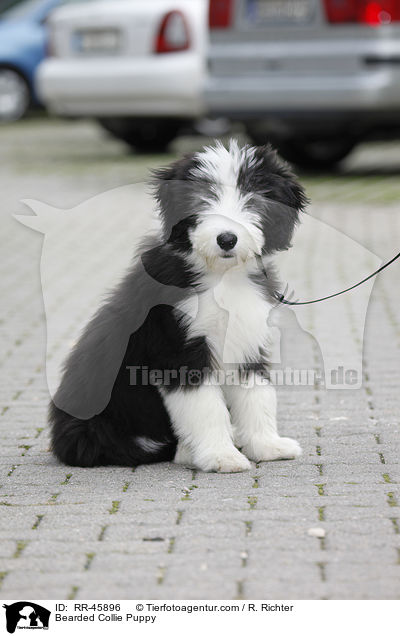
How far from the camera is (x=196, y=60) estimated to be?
13164 millimetres

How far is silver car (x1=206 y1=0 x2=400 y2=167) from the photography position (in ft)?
37.4

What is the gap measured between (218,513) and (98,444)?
2.51ft

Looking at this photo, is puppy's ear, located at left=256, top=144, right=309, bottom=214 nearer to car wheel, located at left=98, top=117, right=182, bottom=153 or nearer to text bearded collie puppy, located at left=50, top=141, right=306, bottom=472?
text bearded collie puppy, located at left=50, top=141, right=306, bottom=472

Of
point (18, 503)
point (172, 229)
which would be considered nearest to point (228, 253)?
point (172, 229)

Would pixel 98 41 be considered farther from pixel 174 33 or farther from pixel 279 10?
pixel 279 10

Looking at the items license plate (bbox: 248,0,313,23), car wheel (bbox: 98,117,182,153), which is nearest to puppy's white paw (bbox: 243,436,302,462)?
license plate (bbox: 248,0,313,23)

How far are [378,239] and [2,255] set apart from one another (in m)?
3.29

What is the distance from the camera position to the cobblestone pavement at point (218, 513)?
140 inches

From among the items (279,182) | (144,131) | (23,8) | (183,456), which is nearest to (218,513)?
(183,456)

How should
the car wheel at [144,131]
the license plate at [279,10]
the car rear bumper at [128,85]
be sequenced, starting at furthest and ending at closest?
the car wheel at [144,131] < the car rear bumper at [128,85] < the license plate at [279,10]

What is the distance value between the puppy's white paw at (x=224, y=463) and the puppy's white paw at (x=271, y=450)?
5.5 inches

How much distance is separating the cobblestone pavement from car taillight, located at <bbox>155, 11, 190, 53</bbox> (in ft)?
23.3

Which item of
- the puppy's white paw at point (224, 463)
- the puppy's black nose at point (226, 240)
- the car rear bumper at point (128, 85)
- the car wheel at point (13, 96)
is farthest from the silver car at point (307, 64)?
the car wheel at point (13, 96)

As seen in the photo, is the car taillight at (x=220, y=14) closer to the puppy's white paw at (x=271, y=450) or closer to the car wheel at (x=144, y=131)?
the car wheel at (x=144, y=131)
